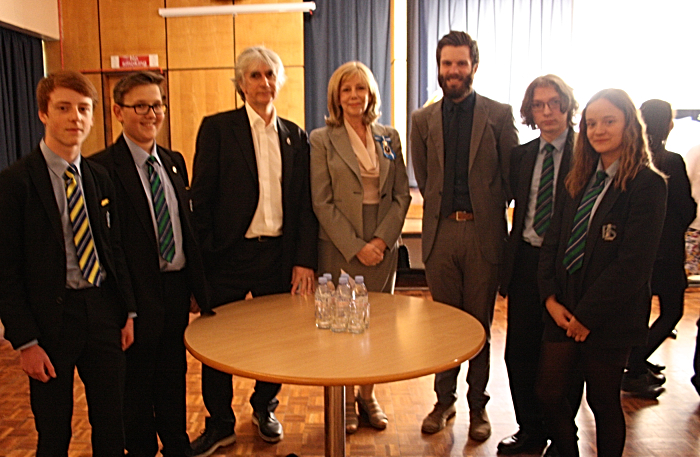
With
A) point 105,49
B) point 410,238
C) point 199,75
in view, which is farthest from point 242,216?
point 105,49

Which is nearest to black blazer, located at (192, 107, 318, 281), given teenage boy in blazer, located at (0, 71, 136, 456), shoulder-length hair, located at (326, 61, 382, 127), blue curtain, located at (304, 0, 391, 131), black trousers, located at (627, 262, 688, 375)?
shoulder-length hair, located at (326, 61, 382, 127)

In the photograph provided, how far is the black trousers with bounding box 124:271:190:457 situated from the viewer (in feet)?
6.79

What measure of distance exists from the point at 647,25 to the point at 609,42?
42cm

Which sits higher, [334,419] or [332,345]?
[332,345]

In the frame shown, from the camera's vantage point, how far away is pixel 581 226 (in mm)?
1979

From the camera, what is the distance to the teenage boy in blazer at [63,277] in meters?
1.64

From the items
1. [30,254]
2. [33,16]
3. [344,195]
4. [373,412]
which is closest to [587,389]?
[373,412]

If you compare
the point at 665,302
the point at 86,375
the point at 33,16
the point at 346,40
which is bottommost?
the point at 665,302

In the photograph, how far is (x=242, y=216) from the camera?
242 centimetres

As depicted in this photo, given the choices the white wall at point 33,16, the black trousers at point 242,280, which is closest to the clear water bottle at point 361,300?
the black trousers at point 242,280

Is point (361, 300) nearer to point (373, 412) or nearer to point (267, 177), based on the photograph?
point (267, 177)

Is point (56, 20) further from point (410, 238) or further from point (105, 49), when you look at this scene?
point (410, 238)

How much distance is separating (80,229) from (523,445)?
2046 mm

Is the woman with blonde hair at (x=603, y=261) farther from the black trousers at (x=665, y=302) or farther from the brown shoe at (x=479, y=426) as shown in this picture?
the black trousers at (x=665, y=302)
